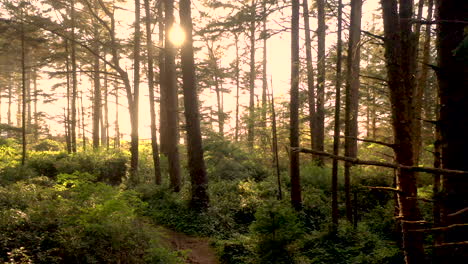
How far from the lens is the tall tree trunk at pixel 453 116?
8.74 feet

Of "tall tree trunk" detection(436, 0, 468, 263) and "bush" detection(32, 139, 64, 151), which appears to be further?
"bush" detection(32, 139, 64, 151)

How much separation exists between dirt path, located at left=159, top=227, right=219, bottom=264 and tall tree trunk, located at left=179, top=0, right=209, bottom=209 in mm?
1767

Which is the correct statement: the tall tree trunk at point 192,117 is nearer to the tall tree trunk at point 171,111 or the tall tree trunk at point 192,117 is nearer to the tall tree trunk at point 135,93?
the tall tree trunk at point 171,111

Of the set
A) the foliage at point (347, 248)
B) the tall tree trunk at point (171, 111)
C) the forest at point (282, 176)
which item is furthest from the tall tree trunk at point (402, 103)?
the tall tree trunk at point (171, 111)

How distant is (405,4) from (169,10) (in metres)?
11.4

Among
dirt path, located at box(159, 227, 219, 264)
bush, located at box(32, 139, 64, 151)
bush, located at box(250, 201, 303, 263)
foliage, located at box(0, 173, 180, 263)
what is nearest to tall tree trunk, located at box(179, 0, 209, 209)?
dirt path, located at box(159, 227, 219, 264)

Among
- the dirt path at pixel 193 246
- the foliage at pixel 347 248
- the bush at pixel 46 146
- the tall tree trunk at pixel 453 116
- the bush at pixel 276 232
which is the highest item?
the tall tree trunk at pixel 453 116

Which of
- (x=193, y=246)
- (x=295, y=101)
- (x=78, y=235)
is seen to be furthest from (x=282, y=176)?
(x=78, y=235)

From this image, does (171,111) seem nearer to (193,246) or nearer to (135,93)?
(135,93)

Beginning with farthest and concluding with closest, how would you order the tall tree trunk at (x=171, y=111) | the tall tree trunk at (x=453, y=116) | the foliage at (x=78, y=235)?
the tall tree trunk at (x=171, y=111), the foliage at (x=78, y=235), the tall tree trunk at (x=453, y=116)

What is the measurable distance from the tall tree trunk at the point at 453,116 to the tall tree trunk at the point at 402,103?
2.54 ft

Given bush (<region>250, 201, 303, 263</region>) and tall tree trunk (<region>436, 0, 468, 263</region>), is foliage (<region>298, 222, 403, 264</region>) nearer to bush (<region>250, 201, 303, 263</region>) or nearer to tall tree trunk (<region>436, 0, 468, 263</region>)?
bush (<region>250, 201, 303, 263</region>)

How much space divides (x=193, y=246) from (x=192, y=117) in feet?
15.7

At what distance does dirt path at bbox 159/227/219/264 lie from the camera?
27.9ft
